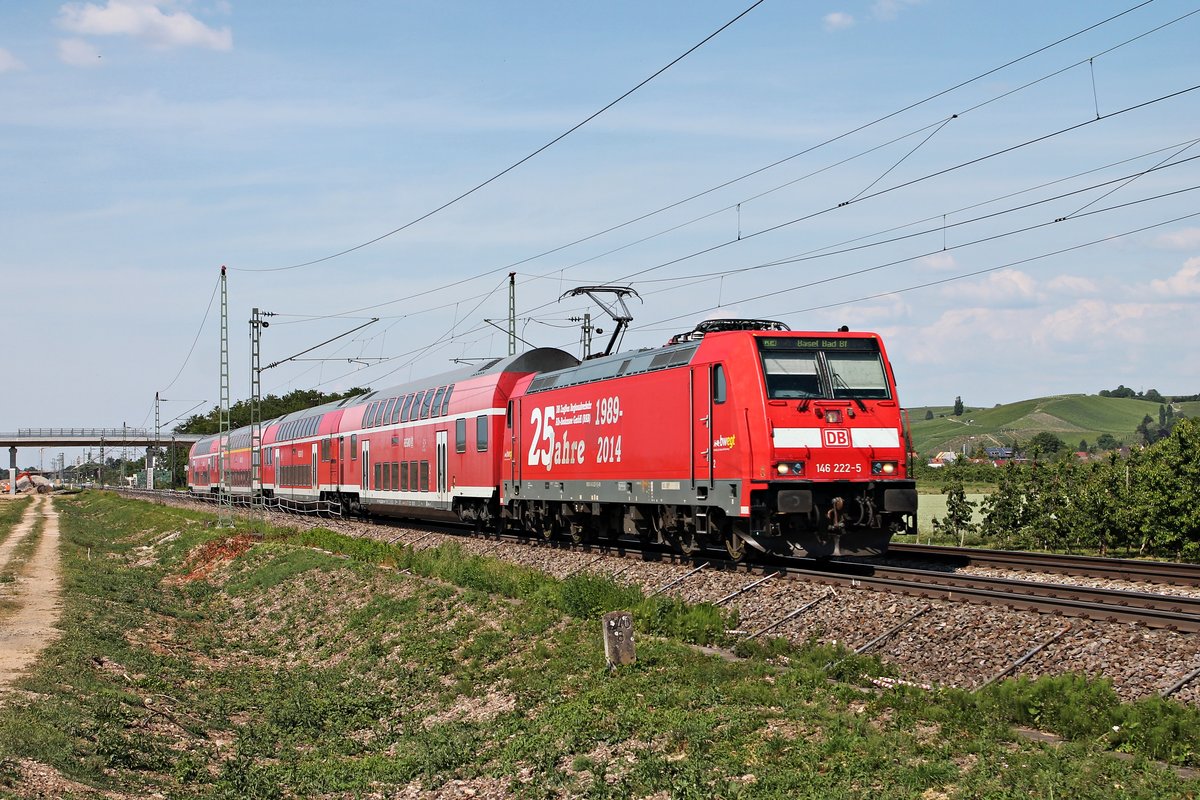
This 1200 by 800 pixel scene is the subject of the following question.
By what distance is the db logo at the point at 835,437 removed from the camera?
19172 millimetres

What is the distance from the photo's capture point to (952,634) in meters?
13.4

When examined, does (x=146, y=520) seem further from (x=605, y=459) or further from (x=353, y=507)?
(x=605, y=459)

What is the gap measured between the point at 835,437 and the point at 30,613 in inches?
736

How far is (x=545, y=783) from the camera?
11352 mm

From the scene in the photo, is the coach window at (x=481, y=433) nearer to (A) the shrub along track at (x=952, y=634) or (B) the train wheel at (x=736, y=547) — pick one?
(B) the train wheel at (x=736, y=547)

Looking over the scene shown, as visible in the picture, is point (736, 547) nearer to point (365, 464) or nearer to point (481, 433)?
point (481, 433)

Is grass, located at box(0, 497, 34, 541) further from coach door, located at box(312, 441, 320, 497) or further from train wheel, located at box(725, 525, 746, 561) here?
train wheel, located at box(725, 525, 746, 561)

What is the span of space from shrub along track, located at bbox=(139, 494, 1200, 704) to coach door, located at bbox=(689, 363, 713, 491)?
1.83m

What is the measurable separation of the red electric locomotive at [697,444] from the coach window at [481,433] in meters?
0.09

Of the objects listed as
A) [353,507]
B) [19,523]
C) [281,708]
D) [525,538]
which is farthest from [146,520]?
[281,708]

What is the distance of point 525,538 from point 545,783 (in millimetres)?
19566

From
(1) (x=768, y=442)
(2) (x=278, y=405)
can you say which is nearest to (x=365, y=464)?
(1) (x=768, y=442)

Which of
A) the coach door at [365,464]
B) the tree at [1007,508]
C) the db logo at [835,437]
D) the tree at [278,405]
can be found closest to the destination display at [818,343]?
the db logo at [835,437]

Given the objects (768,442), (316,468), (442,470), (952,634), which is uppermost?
(768,442)
